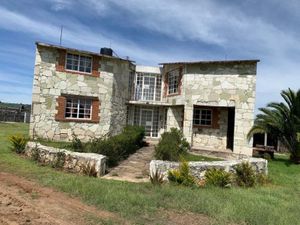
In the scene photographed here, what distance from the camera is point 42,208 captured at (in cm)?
736

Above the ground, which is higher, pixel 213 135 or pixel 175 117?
pixel 175 117

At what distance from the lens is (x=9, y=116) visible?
135 ft

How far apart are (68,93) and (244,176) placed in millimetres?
13008

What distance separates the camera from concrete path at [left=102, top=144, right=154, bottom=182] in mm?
11688

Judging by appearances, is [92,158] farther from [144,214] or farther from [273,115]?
[273,115]

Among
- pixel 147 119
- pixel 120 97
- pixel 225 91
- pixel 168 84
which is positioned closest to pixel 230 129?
pixel 225 91

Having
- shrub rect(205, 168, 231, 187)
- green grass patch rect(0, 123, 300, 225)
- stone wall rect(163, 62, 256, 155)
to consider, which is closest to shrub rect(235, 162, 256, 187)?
green grass patch rect(0, 123, 300, 225)

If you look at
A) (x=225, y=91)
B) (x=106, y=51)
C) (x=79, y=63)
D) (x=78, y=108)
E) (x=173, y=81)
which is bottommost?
(x=78, y=108)

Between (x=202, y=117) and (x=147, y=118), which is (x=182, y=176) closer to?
(x=202, y=117)

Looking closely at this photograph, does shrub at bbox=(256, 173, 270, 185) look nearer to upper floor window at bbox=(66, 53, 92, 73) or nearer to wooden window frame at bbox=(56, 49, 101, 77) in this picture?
wooden window frame at bbox=(56, 49, 101, 77)

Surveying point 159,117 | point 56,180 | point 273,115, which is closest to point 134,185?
point 56,180

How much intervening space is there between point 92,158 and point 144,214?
4763 millimetres

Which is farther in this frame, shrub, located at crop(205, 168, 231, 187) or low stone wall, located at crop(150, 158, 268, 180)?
low stone wall, located at crop(150, 158, 268, 180)

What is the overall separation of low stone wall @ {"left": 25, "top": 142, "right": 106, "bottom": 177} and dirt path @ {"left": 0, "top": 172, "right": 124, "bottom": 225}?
254 centimetres
